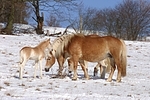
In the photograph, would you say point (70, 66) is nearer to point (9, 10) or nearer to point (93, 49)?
point (93, 49)

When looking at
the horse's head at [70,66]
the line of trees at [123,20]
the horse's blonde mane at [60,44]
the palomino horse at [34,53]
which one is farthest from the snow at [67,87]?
the line of trees at [123,20]

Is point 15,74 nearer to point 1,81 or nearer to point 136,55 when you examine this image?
point 1,81

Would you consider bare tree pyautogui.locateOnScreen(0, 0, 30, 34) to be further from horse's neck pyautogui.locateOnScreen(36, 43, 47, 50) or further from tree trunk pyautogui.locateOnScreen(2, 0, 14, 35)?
horse's neck pyautogui.locateOnScreen(36, 43, 47, 50)

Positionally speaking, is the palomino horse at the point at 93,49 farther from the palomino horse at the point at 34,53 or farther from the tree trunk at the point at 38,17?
the tree trunk at the point at 38,17

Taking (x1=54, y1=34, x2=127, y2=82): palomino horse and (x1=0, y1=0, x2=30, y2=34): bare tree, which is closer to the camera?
(x1=54, y1=34, x2=127, y2=82): palomino horse

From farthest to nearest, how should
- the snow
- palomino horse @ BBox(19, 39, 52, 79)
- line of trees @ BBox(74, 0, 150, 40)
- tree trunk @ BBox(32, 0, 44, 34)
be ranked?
line of trees @ BBox(74, 0, 150, 40)
tree trunk @ BBox(32, 0, 44, 34)
palomino horse @ BBox(19, 39, 52, 79)
the snow

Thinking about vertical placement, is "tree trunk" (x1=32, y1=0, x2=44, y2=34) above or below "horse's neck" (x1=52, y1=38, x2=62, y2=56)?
above

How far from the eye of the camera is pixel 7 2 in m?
28.7

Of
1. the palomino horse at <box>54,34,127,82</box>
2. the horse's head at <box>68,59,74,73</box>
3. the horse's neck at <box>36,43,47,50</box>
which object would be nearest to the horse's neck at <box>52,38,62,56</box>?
the palomino horse at <box>54,34,127,82</box>

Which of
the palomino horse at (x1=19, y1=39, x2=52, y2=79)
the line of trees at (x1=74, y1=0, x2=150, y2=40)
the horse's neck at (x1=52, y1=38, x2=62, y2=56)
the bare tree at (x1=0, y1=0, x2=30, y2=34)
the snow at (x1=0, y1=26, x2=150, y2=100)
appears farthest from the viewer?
the line of trees at (x1=74, y1=0, x2=150, y2=40)

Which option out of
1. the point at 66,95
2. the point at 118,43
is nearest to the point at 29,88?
the point at 66,95

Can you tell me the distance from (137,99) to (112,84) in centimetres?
265

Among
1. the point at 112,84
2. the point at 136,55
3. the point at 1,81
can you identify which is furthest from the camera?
the point at 136,55

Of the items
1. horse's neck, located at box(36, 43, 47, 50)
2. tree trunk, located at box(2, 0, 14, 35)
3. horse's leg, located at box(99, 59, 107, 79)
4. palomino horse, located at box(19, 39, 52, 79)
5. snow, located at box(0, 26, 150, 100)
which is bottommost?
snow, located at box(0, 26, 150, 100)
